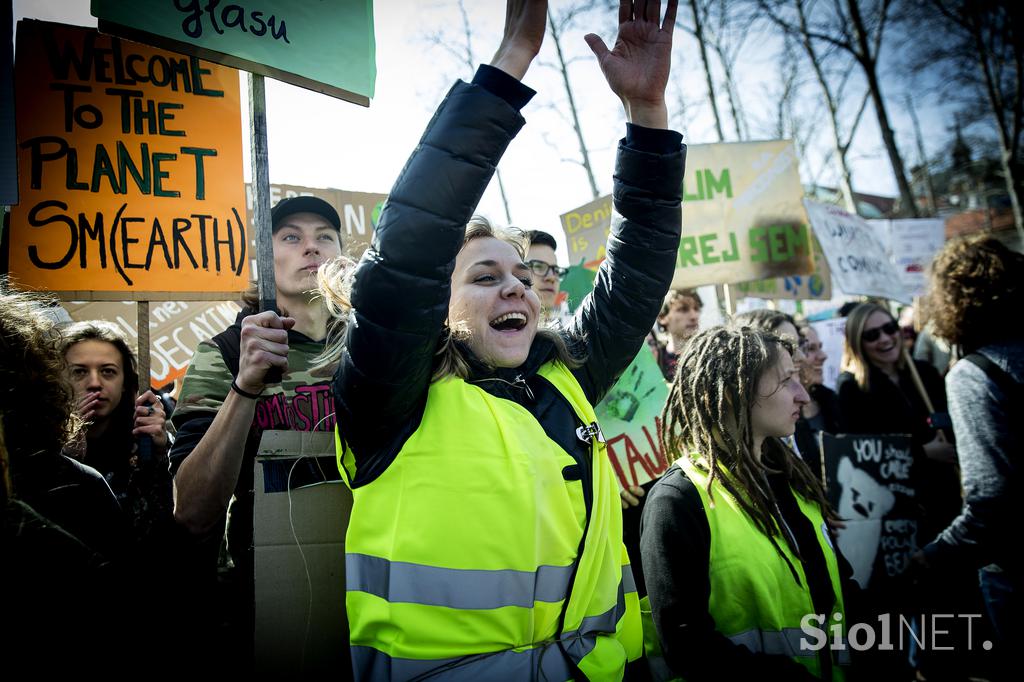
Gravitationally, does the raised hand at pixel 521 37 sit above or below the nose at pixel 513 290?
above

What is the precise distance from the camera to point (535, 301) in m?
1.60

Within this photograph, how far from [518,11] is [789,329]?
2.33 m

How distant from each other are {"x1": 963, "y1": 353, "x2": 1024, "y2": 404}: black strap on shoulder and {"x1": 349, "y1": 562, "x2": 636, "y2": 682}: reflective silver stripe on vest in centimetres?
177

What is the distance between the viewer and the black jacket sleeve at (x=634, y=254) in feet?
5.36

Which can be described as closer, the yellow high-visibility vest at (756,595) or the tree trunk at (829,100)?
the yellow high-visibility vest at (756,595)

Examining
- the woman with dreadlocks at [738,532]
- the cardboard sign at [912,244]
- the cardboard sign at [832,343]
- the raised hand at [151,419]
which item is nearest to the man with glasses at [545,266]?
the woman with dreadlocks at [738,532]

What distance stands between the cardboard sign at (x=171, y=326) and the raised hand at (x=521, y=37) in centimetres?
332

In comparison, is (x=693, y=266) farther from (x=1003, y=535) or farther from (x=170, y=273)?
(x=170, y=273)

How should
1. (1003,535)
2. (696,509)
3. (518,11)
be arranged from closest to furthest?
(518,11)
(696,509)
(1003,535)

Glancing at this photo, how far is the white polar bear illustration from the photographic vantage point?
9.79ft

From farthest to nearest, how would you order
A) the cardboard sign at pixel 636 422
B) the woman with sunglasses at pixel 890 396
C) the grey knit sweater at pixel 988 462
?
1. the woman with sunglasses at pixel 890 396
2. the cardboard sign at pixel 636 422
3. the grey knit sweater at pixel 988 462

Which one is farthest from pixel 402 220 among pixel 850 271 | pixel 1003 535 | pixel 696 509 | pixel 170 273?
pixel 850 271

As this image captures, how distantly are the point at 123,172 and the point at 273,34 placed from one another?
101 cm

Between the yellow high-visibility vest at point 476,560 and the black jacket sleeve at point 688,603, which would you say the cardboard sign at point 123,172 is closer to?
the yellow high-visibility vest at point 476,560
